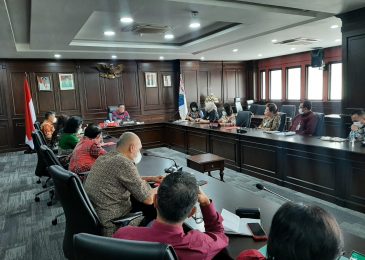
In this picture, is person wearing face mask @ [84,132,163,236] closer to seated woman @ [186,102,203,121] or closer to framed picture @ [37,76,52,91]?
seated woman @ [186,102,203,121]

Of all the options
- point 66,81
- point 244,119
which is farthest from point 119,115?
point 244,119

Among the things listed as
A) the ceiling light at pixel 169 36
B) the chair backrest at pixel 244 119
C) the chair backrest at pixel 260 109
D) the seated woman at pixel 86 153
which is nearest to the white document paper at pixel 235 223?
the seated woman at pixel 86 153

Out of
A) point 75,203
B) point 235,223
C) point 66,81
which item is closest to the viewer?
point 235,223

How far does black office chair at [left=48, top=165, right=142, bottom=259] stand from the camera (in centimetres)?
166

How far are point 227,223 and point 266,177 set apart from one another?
3.15m

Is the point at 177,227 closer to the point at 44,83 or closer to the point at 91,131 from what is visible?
the point at 91,131

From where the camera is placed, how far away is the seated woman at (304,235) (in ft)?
2.52

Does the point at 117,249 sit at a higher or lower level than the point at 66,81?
lower

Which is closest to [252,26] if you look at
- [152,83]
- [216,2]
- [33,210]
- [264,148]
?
[216,2]

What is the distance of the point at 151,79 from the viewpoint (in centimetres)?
924

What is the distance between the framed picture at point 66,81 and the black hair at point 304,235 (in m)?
8.24

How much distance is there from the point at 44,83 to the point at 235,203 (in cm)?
747

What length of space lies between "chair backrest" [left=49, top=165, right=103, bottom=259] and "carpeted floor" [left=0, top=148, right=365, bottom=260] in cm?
110

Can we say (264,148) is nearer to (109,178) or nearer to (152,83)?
(109,178)
